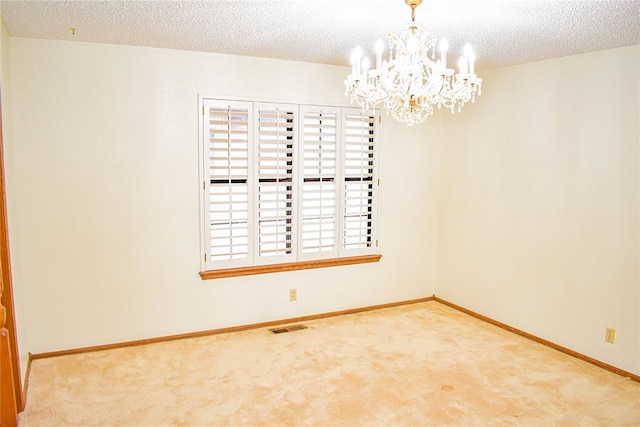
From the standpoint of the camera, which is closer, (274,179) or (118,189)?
(118,189)

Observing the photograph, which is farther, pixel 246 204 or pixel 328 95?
pixel 328 95

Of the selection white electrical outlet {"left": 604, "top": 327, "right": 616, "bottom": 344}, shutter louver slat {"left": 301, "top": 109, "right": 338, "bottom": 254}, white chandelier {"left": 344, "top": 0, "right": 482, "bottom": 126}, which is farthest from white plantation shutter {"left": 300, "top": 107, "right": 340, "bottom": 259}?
white electrical outlet {"left": 604, "top": 327, "right": 616, "bottom": 344}

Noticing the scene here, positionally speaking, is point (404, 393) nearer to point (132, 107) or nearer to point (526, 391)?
point (526, 391)

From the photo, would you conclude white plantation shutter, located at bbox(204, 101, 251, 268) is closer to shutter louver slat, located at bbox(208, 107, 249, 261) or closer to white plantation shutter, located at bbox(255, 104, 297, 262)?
shutter louver slat, located at bbox(208, 107, 249, 261)

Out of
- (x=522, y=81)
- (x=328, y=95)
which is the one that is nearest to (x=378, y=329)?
(x=328, y=95)

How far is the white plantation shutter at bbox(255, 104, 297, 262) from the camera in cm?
422

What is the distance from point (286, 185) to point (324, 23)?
5.41 feet

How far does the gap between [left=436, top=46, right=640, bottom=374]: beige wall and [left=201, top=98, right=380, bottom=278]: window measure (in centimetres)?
96

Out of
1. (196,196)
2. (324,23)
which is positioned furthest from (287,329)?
(324,23)

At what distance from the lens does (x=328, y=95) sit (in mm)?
4477

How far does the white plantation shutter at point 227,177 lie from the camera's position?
4.04 metres

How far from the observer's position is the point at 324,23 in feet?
9.91

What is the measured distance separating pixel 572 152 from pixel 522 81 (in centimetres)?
77

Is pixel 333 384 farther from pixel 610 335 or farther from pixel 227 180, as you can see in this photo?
pixel 610 335
